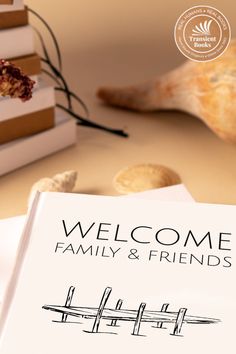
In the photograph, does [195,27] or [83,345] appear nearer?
[83,345]

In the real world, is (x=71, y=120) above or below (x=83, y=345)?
above

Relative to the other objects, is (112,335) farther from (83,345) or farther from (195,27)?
(195,27)

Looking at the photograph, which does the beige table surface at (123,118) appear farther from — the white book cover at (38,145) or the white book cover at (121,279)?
the white book cover at (121,279)

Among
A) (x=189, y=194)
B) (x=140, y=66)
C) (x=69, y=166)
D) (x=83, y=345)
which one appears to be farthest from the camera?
(x=140, y=66)

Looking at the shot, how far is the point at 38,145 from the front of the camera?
94 cm

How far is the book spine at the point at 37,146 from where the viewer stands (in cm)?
90

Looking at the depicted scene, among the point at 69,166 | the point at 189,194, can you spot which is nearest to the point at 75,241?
the point at 189,194

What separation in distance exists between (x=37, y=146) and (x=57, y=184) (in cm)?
13

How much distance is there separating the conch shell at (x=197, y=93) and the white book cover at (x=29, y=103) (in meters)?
0.18

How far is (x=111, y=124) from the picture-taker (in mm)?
1046

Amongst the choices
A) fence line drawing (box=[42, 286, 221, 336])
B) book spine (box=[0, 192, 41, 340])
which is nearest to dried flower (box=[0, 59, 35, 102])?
book spine (box=[0, 192, 41, 340])

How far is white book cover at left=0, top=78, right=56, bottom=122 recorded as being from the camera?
0.89m

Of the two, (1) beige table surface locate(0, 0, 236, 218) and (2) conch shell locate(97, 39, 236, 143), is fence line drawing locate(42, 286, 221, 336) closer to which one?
(1) beige table surface locate(0, 0, 236, 218)

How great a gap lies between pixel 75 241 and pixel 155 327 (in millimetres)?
119
